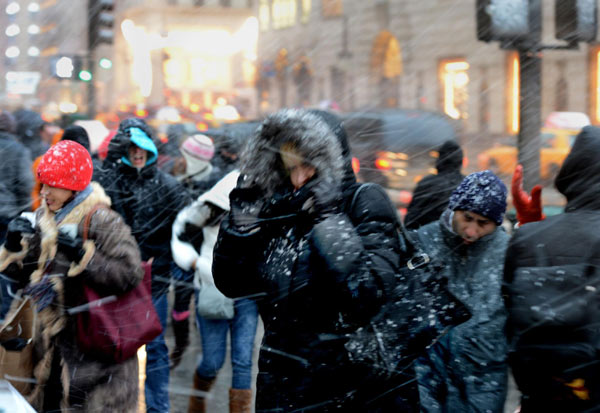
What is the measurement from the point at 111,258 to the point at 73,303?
0.26 m

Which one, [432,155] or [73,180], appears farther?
[432,155]

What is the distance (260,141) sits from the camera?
2.92 meters

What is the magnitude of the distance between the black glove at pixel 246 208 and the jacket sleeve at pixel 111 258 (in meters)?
1.07

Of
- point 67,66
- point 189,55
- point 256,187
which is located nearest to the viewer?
point 256,187

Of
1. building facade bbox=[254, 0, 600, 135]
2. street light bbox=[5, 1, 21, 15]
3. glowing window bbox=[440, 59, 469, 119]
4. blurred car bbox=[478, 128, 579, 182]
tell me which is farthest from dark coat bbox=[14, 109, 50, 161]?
street light bbox=[5, 1, 21, 15]

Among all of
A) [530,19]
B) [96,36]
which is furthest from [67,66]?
[530,19]

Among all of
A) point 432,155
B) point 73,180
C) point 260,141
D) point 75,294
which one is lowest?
point 432,155

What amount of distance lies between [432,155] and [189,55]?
208 feet

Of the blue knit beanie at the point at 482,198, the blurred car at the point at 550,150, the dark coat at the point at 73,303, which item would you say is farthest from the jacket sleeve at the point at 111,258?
the blurred car at the point at 550,150

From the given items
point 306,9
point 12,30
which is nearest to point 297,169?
point 306,9

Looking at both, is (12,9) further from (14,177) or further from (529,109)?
(529,109)

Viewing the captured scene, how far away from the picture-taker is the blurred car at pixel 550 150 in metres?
15.4

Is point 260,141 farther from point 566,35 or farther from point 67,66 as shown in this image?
point 67,66

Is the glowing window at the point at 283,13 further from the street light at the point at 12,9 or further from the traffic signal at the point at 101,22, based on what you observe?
the street light at the point at 12,9
